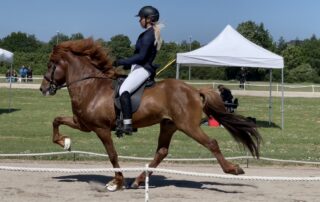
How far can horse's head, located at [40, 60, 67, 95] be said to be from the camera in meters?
9.91

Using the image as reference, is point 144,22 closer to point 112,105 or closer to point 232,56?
point 112,105

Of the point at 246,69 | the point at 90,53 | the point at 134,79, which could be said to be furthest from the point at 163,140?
the point at 246,69

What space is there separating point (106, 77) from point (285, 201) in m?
3.54

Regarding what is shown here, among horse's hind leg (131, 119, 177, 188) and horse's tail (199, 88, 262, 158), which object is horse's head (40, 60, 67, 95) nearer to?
horse's hind leg (131, 119, 177, 188)

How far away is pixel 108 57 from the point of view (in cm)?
1004

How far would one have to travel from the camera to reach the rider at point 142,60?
30.5 ft

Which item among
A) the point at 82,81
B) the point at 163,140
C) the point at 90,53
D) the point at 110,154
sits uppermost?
the point at 90,53

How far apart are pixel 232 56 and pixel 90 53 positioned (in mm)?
13247

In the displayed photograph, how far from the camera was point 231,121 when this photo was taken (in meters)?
9.81

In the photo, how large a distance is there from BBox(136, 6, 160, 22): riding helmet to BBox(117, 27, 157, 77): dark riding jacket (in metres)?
0.20

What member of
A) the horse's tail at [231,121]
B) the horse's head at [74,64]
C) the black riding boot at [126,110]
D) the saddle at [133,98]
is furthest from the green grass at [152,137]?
the horse's head at [74,64]

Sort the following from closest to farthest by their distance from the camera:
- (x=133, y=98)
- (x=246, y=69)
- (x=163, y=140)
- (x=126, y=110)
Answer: (x=126, y=110) < (x=133, y=98) < (x=163, y=140) < (x=246, y=69)

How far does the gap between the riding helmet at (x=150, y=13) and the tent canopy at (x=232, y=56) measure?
12937 millimetres

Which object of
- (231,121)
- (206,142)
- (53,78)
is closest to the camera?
(206,142)
